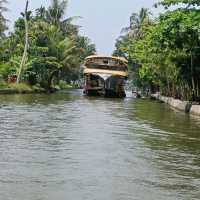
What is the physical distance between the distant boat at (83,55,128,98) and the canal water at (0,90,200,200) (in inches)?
1391

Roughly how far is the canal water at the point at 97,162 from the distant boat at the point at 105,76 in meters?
35.3

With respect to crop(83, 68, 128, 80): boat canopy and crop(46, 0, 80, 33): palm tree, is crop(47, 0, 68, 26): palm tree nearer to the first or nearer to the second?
crop(46, 0, 80, 33): palm tree

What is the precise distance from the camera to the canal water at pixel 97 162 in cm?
935

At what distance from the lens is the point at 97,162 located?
12289 mm

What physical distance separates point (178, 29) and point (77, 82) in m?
108

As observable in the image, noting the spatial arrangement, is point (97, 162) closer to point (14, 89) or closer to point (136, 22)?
point (14, 89)

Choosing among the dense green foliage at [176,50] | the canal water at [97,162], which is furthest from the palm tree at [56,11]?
the canal water at [97,162]

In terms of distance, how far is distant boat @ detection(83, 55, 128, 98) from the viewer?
5601cm

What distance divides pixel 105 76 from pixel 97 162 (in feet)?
142

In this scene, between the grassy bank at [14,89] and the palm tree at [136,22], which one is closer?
the grassy bank at [14,89]

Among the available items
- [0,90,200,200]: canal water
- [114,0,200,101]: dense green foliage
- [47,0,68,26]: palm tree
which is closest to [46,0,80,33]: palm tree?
[47,0,68,26]: palm tree

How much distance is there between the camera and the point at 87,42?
4948 inches

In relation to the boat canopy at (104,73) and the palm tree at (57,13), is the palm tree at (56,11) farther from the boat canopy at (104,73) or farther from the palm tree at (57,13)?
the boat canopy at (104,73)

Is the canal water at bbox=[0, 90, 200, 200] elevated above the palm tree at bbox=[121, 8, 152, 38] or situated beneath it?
situated beneath
